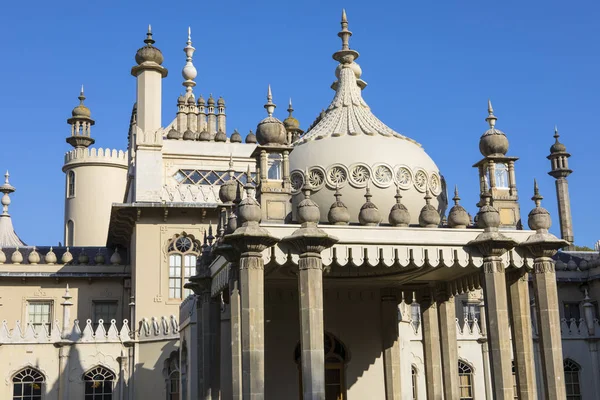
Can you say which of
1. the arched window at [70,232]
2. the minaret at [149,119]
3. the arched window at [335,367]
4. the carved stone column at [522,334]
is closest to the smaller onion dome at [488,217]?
the carved stone column at [522,334]

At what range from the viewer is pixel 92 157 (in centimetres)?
5366

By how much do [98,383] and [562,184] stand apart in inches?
1227

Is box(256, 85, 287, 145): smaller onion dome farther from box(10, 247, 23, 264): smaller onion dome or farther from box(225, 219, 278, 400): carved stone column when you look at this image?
box(10, 247, 23, 264): smaller onion dome

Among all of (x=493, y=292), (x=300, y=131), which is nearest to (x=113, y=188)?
(x=300, y=131)

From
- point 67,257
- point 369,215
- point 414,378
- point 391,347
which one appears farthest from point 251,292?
point 67,257

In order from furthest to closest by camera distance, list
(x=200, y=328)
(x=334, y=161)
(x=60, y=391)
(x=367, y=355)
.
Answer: (x=60, y=391), (x=367, y=355), (x=200, y=328), (x=334, y=161)

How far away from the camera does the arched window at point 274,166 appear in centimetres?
1927

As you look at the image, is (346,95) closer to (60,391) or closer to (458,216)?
(458,216)

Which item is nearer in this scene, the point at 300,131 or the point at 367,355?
the point at 367,355

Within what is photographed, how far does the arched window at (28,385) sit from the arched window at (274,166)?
17.9 meters

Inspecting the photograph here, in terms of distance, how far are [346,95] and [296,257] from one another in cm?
674

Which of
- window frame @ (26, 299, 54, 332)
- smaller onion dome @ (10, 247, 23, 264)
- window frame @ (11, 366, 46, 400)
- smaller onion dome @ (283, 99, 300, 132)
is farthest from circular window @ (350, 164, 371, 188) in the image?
smaller onion dome @ (283, 99, 300, 132)

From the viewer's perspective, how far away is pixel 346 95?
22.8 metres

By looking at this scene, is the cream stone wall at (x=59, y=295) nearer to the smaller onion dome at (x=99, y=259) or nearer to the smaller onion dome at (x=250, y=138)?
the smaller onion dome at (x=99, y=259)
